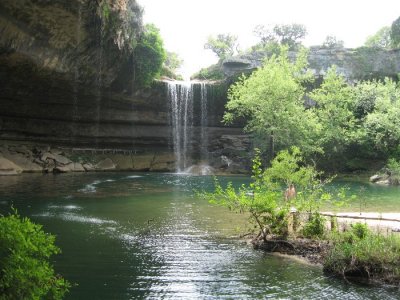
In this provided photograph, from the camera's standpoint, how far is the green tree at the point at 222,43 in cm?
6222

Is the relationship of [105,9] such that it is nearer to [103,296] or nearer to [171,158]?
[171,158]

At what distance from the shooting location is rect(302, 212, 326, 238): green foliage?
1061 centimetres

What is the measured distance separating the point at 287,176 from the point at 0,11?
57.1 ft

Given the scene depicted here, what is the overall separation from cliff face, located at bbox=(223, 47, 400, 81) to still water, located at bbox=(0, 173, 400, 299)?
28411mm

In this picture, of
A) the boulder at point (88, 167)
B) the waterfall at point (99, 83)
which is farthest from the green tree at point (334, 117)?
the boulder at point (88, 167)

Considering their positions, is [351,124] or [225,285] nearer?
[225,285]

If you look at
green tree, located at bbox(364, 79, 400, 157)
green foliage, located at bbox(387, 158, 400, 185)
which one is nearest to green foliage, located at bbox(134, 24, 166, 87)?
green tree, located at bbox(364, 79, 400, 157)

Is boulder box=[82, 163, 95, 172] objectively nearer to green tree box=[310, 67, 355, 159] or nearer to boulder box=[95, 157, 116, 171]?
boulder box=[95, 157, 116, 171]

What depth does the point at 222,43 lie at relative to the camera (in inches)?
2408

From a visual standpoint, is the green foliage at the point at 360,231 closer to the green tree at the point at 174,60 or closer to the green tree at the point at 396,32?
the green tree at the point at 396,32

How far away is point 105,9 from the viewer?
25.4 meters

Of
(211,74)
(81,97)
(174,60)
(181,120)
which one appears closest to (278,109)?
(181,120)

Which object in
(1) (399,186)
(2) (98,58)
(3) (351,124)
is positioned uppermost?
(2) (98,58)

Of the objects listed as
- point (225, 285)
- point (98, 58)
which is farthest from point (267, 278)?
point (98, 58)
